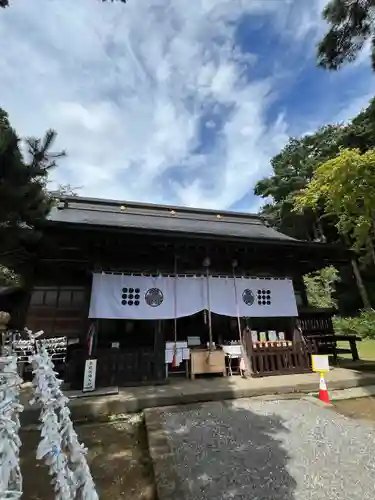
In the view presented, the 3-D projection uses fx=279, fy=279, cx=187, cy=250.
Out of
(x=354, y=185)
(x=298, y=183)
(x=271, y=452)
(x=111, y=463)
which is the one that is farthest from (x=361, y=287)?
(x=111, y=463)

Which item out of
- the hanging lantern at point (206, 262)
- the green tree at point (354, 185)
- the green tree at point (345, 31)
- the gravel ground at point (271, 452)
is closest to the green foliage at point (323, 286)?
the green tree at point (354, 185)

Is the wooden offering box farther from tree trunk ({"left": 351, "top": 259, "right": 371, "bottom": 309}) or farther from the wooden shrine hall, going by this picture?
tree trunk ({"left": 351, "top": 259, "right": 371, "bottom": 309})

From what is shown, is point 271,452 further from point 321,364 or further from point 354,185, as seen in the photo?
point 354,185

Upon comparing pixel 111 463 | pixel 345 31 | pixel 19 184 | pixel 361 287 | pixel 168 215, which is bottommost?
pixel 111 463

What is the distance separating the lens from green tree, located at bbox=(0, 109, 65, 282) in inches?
132

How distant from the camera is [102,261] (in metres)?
6.30

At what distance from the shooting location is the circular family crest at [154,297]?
21.0ft

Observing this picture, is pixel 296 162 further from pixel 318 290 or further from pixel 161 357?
pixel 161 357

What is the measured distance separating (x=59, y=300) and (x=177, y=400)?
382cm

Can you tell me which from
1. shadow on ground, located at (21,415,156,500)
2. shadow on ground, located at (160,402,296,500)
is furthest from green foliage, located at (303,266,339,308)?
shadow on ground, located at (21,415,156,500)

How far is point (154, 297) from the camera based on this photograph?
21.1 ft

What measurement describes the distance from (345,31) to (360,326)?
13397 mm

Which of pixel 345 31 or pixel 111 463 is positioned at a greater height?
pixel 345 31

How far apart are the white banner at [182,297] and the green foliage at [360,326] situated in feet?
31.5
